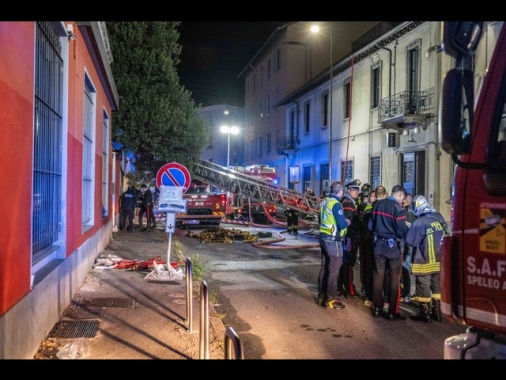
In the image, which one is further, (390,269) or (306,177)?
(306,177)

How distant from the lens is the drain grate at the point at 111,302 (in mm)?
8000

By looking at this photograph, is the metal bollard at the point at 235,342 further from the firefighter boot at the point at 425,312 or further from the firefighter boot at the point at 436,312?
the firefighter boot at the point at 436,312

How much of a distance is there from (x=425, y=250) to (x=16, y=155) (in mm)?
5389

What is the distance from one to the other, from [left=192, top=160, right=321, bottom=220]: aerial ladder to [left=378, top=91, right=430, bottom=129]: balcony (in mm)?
5065

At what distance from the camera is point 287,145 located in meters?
38.6

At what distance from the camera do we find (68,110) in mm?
7762

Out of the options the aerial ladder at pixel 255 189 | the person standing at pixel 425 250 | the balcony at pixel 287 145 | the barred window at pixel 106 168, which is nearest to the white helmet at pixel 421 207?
the person standing at pixel 425 250

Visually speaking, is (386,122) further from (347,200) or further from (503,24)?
(503,24)

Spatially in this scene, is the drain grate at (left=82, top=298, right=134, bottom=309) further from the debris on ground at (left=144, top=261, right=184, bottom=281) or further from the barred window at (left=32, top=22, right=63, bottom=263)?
the debris on ground at (left=144, top=261, right=184, bottom=281)

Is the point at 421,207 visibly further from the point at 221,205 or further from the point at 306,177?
the point at 306,177

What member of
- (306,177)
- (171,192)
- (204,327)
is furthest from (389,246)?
(306,177)

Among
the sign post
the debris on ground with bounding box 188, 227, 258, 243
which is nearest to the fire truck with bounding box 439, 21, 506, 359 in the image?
the sign post

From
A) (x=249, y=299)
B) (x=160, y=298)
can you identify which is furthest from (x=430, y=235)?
(x=160, y=298)

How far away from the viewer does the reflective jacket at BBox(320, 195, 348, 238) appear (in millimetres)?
8016
